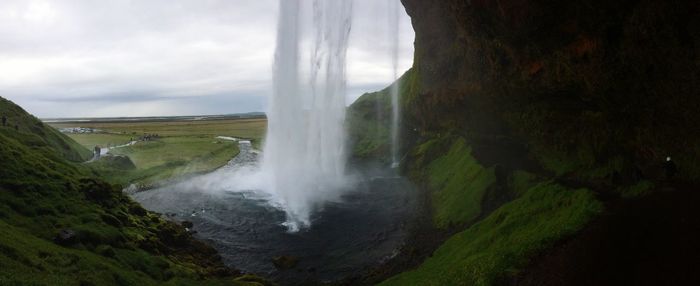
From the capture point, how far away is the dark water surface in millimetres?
31547

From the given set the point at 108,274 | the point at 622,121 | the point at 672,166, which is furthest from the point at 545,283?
the point at 108,274

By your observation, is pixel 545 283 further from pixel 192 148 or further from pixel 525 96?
pixel 192 148

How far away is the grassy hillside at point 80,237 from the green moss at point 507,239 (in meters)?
12.9

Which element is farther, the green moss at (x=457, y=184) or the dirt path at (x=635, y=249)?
the green moss at (x=457, y=184)

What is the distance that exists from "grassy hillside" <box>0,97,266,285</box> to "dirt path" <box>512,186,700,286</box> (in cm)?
1865

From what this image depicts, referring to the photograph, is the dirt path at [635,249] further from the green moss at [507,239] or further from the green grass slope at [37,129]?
the green grass slope at [37,129]

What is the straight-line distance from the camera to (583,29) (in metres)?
27.3

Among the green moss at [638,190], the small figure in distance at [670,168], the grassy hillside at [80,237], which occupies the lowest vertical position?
the grassy hillside at [80,237]

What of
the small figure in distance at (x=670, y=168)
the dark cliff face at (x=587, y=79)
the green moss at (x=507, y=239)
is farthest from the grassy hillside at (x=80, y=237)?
the dark cliff face at (x=587, y=79)

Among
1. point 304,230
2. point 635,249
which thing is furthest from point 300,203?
point 635,249

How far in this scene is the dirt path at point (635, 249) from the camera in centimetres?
1666

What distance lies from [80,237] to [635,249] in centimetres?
3119

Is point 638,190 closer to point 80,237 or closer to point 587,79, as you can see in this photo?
point 587,79

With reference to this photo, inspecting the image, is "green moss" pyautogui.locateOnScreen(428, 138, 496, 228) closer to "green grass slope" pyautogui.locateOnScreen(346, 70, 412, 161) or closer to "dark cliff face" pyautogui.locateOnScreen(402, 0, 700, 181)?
"dark cliff face" pyautogui.locateOnScreen(402, 0, 700, 181)
